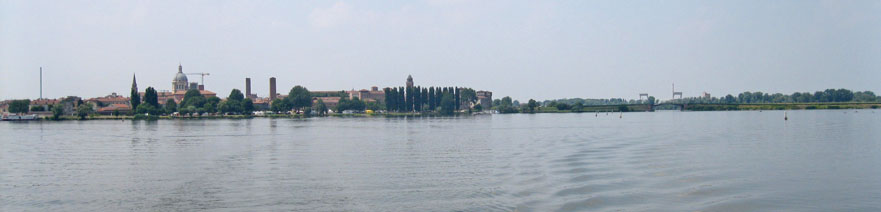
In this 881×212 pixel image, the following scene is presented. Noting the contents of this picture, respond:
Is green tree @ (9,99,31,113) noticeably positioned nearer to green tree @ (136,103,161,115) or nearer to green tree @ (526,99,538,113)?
green tree @ (136,103,161,115)

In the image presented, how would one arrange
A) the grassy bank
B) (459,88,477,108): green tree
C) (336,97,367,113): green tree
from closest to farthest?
(336,97,367,113): green tree < the grassy bank < (459,88,477,108): green tree

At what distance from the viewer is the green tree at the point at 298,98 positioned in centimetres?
12693

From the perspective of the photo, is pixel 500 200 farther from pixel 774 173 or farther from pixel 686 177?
pixel 774 173

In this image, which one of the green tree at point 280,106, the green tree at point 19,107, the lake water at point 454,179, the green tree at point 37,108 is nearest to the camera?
the lake water at point 454,179

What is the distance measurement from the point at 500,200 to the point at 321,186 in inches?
175

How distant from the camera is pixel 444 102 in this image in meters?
124

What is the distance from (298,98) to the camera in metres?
127

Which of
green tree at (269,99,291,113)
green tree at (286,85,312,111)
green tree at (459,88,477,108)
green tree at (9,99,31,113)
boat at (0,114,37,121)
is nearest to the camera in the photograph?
boat at (0,114,37,121)

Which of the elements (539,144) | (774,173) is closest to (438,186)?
(774,173)

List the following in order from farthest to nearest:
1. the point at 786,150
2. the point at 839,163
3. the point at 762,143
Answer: the point at 762,143
the point at 786,150
the point at 839,163

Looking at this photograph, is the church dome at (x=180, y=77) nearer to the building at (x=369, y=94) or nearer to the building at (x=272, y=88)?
the building at (x=272, y=88)

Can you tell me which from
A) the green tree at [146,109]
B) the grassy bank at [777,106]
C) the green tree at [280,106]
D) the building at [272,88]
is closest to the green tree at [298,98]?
the green tree at [280,106]

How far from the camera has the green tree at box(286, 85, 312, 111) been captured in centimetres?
12693

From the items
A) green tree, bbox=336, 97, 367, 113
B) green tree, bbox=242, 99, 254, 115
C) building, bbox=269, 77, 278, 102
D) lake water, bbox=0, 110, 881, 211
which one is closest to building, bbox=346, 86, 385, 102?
building, bbox=269, 77, 278, 102
